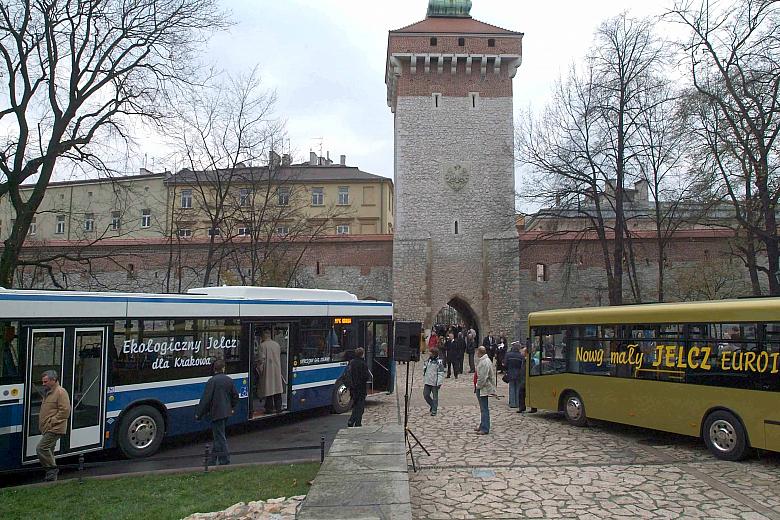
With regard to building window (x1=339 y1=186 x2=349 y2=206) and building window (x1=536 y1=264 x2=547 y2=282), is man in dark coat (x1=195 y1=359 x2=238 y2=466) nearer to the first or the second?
building window (x1=536 y1=264 x2=547 y2=282)

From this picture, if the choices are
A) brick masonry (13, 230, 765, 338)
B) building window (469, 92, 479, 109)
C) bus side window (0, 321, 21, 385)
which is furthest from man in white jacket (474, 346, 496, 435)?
building window (469, 92, 479, 109)

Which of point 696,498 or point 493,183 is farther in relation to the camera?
point 493,183

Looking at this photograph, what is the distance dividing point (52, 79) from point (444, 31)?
25.3 meters

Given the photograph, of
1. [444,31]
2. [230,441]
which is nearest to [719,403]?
[230,441]

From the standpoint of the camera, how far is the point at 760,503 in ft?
23.8

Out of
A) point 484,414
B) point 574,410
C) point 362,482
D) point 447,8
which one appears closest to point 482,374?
point 484,414

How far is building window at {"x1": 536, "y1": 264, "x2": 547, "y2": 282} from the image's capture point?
118ft

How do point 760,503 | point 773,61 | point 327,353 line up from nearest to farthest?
point 760,503 < point 327,353 < point 773,61

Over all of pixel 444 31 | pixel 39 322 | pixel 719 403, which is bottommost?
pixel 719 403

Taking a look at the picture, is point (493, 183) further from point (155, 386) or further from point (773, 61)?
point (155, 386)

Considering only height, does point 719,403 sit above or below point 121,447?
above

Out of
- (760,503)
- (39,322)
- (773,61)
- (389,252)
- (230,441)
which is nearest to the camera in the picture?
(760,503)

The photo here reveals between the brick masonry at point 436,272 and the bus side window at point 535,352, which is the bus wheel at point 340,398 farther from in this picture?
the brick masonry at point 436,272

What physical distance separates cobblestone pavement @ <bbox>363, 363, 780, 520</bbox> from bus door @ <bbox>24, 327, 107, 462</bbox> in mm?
4906
